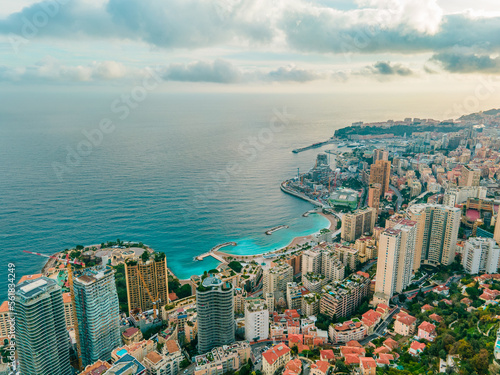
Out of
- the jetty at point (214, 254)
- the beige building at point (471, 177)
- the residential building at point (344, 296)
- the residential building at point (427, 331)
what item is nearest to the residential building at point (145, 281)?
the jetty at point (214, 254)

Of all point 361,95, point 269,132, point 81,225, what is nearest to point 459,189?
point 81,225

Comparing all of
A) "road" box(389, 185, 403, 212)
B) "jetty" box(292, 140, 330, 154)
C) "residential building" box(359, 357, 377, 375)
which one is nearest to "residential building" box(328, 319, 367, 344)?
"residential building" box(359, 357, 377, 375)

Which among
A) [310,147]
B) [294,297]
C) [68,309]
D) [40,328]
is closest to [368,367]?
[294,297]

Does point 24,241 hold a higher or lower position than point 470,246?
lower

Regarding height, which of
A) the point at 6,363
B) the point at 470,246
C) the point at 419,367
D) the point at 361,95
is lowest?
the point at 6,363

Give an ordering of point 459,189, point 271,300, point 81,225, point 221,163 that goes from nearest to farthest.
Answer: point 271,300 < point 81,225 < point 459,189 < point 221,163

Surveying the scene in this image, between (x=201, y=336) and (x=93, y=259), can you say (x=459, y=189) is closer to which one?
(x=201, y=336)

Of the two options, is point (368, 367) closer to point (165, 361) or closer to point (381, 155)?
point (165, 361)
